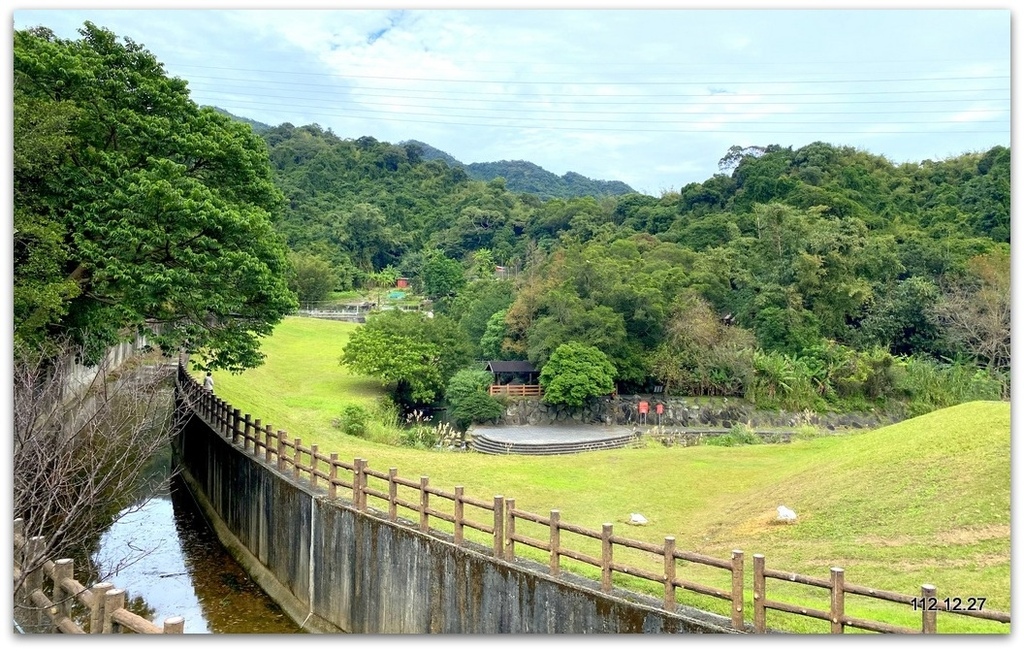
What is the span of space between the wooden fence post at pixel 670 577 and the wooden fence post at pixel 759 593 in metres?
0.76

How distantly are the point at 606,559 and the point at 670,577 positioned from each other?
27.9 inches

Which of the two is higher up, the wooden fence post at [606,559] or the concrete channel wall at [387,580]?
the wooden fence post at [606,559]

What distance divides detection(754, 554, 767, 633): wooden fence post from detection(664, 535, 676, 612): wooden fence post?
76cm

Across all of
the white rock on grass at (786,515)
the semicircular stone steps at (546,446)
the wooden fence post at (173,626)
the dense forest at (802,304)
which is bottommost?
the semicircular stone steps at (546,446)

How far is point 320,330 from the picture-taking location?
48.9 meters

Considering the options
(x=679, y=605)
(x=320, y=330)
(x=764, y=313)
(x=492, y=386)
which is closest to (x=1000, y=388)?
(x=764, y=313)

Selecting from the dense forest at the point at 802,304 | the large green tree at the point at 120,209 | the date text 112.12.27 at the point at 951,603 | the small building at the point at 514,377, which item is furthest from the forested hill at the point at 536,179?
the date text 112.12.27 at the point at 951,603

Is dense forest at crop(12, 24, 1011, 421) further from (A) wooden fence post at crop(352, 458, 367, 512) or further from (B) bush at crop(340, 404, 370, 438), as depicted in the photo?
(A) wooden fence post at crop(352, 458, 367, 512)

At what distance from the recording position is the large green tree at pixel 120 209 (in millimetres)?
11406

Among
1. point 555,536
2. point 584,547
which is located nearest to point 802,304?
point 584,547

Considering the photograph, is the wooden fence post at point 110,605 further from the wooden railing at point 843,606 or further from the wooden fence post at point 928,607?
the wooden fence post at point 928,607

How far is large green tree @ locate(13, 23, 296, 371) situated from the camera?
37.4 feet

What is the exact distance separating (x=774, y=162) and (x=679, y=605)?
203ft

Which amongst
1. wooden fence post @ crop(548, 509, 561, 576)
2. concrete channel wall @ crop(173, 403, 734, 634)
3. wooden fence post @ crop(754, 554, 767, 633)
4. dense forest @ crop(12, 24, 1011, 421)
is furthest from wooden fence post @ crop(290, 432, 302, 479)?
wooden fence post @ crop(754, 554, 767, 633)
